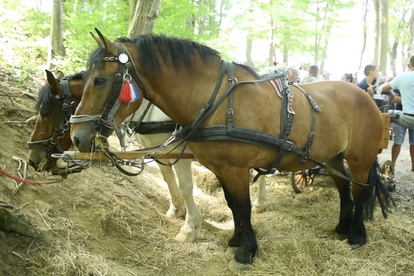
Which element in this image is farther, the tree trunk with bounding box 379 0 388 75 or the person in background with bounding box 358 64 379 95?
the tree trunk with bounding box 379 0 388 75

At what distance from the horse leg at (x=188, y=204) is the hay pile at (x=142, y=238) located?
12 centimetres

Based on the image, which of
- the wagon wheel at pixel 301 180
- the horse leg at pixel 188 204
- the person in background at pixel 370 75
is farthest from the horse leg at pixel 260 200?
the person in background at pixel 370 75

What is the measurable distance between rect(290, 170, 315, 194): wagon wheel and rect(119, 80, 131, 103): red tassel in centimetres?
356

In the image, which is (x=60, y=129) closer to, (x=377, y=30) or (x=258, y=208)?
(x=258, y=208)

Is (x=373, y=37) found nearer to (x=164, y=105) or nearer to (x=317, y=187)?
(x=317, y=187)

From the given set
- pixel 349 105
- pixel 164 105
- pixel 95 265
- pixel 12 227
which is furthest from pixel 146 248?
pixel 349 105

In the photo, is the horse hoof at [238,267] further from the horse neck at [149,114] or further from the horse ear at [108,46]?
the horse ear at [108,46]

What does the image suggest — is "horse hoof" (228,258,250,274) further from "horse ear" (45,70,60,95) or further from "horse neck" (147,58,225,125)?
"horse ear" (45,70,60,95)

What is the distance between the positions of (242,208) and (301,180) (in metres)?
2.84

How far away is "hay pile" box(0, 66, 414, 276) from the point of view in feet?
8.79

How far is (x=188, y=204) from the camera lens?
3.95 m

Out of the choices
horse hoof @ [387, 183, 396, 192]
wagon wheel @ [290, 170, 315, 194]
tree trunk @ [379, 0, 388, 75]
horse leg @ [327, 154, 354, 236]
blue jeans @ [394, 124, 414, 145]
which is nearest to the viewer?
horse leg @ [327, 154, 354, 236]

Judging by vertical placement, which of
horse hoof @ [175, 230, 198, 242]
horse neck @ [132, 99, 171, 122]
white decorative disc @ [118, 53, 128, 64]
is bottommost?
horse hoof @ [175, 230, 198, 242]

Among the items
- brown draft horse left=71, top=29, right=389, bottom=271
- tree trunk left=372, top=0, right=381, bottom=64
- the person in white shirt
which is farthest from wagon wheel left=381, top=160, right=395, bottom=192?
tree trunk left=372, top=0, right=381, bottom=64
